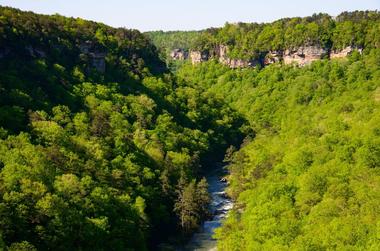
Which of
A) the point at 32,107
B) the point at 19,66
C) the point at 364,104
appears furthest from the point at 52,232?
the point at 364,104

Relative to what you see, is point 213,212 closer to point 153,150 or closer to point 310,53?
point 153,150

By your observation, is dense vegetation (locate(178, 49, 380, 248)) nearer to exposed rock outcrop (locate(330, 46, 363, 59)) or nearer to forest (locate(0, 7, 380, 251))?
forest (locate(0, 7, 380, 251))

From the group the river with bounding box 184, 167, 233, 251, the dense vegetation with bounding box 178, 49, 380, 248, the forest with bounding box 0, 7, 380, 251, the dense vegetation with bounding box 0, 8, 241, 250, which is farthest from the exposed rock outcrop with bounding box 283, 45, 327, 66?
the river with bounding box 184, 167, 233, 251

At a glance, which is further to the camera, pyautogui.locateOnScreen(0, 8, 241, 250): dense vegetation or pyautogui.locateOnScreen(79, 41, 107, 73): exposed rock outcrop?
pyautogui.locateOnScreen(79, 41, 107, 73): exposed rock outcrop

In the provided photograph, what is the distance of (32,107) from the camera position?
103125 millimetres

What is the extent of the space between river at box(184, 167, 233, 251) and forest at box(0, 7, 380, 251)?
229 cm

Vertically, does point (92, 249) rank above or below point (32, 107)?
below

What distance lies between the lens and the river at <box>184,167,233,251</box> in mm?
89875

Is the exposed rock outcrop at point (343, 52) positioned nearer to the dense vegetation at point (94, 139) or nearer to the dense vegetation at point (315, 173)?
the dense vegetation at point (315, 173)

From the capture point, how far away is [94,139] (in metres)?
100

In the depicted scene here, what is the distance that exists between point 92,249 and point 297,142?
207 feet

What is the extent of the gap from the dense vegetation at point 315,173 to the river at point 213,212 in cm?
433

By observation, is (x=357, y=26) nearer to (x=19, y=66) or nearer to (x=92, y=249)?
(x=19, y=66)

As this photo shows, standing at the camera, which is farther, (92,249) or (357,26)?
(357,26)
